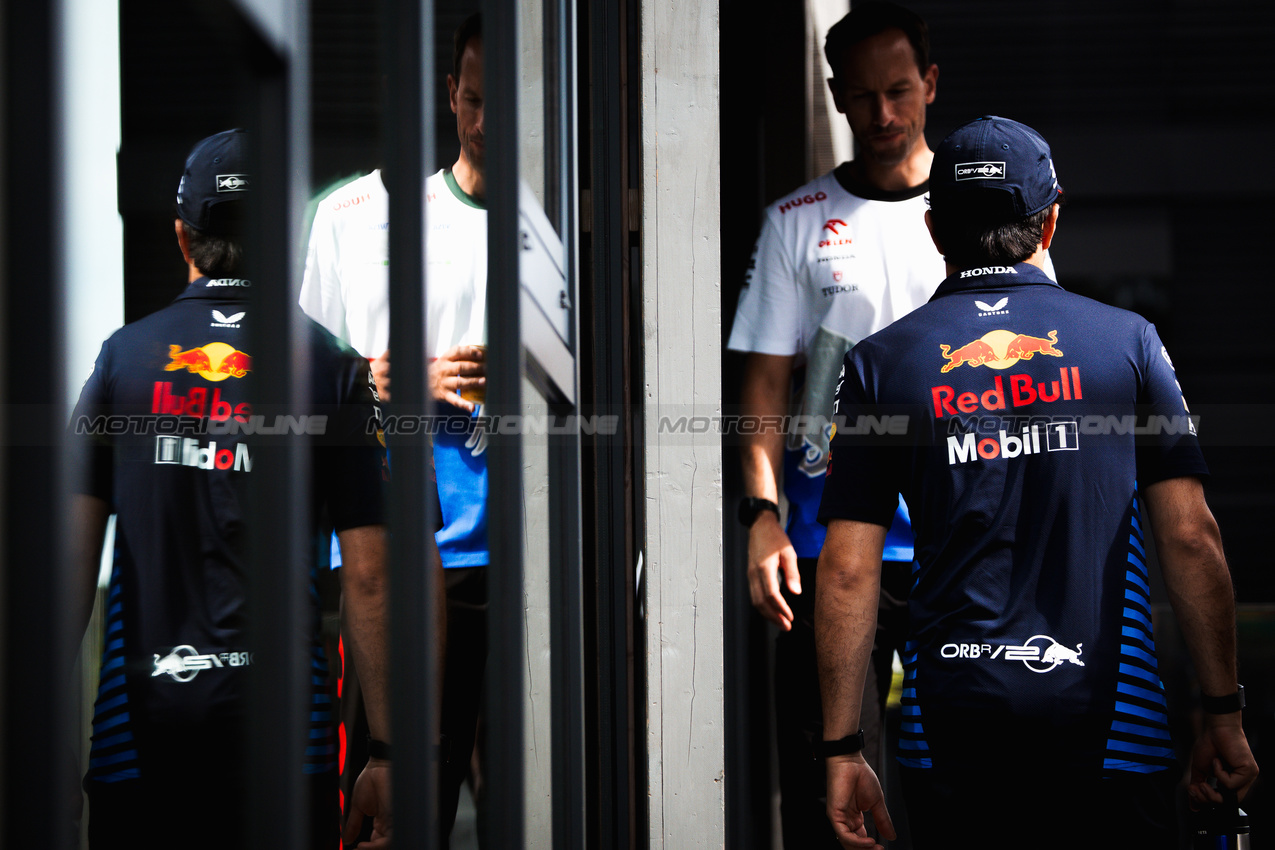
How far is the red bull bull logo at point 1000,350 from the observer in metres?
1.54

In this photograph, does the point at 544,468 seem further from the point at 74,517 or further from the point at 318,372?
the point at 74,517

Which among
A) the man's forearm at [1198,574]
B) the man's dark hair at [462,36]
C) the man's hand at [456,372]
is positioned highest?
the man's dark hair at [462,36]

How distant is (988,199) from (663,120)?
66cm

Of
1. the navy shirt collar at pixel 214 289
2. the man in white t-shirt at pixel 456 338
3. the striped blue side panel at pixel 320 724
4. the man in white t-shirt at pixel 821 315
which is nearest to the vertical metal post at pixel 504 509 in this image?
the striped blue side panel at pixel 320 724

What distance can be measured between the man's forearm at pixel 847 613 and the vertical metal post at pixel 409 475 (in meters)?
1.02

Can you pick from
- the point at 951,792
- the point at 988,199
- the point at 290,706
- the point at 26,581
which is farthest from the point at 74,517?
the point at 988,199

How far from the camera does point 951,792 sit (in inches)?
60.0

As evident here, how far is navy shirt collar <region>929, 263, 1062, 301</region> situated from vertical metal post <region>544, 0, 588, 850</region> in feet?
2.12

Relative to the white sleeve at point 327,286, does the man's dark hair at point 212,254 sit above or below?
below

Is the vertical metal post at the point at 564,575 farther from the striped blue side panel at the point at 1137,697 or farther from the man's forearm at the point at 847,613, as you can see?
the striped blue side panel at the point at 1137,697

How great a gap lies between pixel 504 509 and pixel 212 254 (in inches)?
18.2

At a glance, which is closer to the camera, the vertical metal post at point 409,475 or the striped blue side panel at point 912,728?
the vertical metal post at point 409,475

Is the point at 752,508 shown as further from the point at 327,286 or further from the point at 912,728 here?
A: the point at 327,286

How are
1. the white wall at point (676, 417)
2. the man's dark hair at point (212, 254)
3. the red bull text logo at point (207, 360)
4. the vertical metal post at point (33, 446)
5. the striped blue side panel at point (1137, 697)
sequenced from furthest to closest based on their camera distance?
the white wall at point (676, 417) → the striped blue side panel at point (1137, 697) → the red bull text logo at point (207, 360) → the man's dark hair at point (212, 254) → the vertical metal post at point (33, 446)
